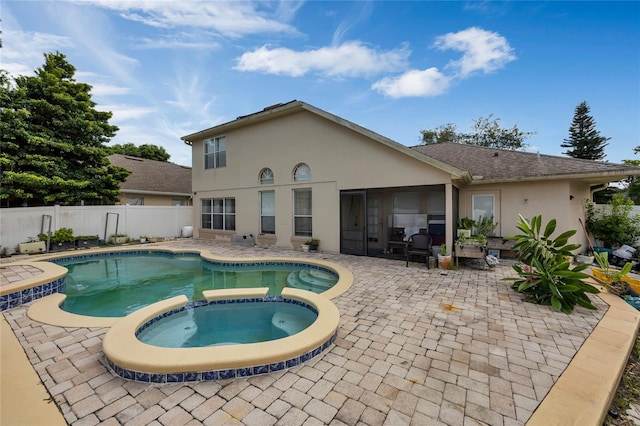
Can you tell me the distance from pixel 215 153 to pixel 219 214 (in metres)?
3.35

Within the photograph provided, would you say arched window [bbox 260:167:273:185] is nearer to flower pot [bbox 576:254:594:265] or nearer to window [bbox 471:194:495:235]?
window [bbox 471:194:495:235]

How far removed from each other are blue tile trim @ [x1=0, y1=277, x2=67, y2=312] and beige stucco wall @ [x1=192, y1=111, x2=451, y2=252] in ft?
23.4

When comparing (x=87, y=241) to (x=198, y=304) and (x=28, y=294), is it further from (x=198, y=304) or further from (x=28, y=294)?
(x=198, y=304)

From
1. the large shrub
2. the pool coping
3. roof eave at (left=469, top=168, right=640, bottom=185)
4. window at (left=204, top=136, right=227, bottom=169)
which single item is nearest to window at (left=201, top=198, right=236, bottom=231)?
window at (left=204, top=136, right=227, bottom=169)

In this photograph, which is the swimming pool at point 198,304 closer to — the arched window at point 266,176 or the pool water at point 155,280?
the pool water at point 155,280

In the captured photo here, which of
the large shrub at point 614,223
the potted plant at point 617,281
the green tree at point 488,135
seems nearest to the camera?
the potted plant at point 617,281

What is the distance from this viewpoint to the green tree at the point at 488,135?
26.1m

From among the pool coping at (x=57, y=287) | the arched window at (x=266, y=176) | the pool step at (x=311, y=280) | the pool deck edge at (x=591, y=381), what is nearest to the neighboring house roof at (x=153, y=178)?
the pool coping at (x=57, y=287)

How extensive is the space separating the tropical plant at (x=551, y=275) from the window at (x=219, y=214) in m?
12.0

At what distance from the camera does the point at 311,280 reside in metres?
7.54

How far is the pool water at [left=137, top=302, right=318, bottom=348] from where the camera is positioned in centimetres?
418

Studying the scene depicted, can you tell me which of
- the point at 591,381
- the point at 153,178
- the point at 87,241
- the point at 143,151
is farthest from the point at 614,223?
the point at 143,151

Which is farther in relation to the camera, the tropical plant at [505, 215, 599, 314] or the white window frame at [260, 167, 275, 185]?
the white window frame at [260, 167, 275, 185]

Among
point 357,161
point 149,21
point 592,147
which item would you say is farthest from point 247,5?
point 592,147
